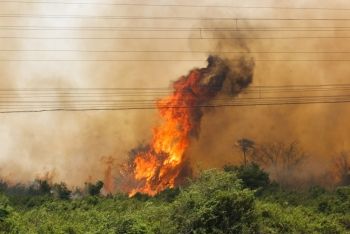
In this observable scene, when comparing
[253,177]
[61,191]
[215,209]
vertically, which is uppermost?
[215,209]

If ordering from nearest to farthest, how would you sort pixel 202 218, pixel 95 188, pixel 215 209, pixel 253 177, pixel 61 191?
1. pixel 202 218
2. pixel 215 209
3. pixel 253 177
4. pixel 61 191
5. pixel 95 188

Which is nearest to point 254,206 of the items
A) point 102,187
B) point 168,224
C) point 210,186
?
point 210,186

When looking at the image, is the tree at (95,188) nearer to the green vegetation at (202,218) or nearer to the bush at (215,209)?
the green vegetation at (202,218)

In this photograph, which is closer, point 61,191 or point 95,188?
point 61,191

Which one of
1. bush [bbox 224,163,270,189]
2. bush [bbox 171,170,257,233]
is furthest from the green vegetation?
bush [bbox 224,163,270,189]

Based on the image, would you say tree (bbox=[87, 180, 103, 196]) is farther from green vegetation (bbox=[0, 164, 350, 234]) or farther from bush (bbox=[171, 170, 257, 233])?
bush (bbox=[171, 170, 257, 233])

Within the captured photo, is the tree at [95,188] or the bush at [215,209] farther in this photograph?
the tree at [95,188]

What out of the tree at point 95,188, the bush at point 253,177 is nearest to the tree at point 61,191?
the tree at point 95,188

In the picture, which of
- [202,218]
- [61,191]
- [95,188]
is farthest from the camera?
[95,188]

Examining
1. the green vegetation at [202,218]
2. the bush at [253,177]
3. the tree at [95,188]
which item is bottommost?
the tree at [95,188]

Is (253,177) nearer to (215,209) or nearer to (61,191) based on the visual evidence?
(61,191)

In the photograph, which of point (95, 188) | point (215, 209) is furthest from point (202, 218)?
point (95, 188)

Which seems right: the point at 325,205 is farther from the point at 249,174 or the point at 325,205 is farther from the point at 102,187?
the point at 102,187

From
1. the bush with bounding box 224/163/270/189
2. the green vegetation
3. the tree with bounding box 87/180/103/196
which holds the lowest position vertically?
the tree with bounding box 87/180/103/196
